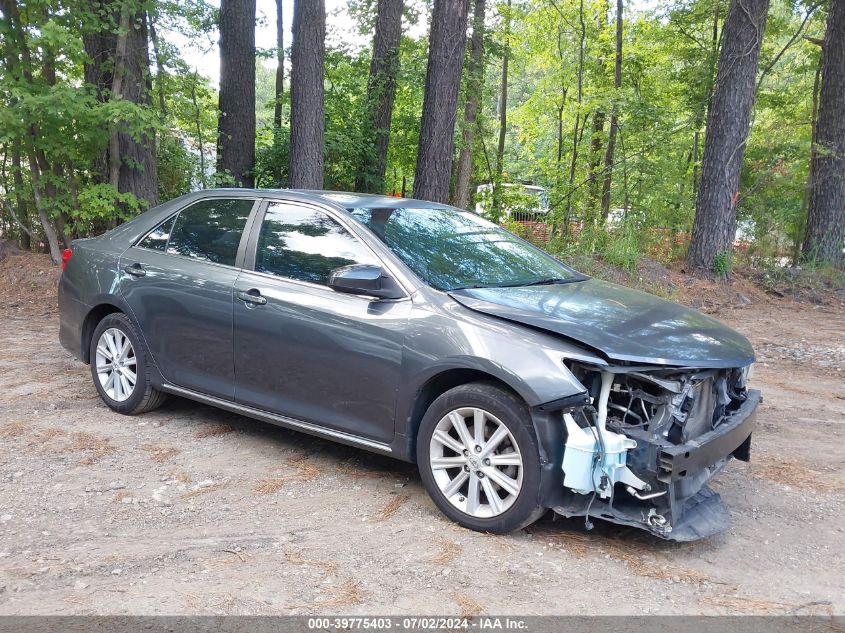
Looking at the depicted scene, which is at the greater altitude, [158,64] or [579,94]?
[579,94]

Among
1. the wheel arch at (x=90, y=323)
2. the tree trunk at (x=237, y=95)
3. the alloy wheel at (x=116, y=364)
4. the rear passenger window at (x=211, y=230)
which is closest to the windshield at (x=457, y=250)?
the rear passenger window at (x=211, y=230)

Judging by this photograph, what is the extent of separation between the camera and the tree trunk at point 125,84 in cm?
1015

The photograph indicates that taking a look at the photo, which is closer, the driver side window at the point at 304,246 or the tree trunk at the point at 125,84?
the driver side window at the point at 304,246

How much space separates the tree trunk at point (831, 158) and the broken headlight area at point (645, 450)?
1164 centimetres

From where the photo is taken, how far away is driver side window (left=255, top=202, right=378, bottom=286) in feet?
14.5

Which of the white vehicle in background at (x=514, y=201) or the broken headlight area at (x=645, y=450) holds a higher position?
the white vehicle in background at (x=514, y=201)

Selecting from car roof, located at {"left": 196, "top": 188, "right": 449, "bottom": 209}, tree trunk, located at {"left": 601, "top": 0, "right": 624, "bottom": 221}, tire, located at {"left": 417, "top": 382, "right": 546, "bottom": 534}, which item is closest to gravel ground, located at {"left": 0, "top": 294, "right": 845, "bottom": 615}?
tire, located at {"left": 417, "top": 382, "right": 546, "bottom": 534}

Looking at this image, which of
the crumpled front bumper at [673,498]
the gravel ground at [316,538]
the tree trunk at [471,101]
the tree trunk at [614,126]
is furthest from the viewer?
the tree trunk at [614,126]

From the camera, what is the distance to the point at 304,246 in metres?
4.62

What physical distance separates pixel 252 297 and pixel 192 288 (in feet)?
1.95

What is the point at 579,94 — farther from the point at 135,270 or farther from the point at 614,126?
the point at 135,270

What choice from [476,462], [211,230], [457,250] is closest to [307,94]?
[211,230]

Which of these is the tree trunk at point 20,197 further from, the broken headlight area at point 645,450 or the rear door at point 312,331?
Result: the broken headlight area at point 645,450

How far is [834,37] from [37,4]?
13.4 meters
